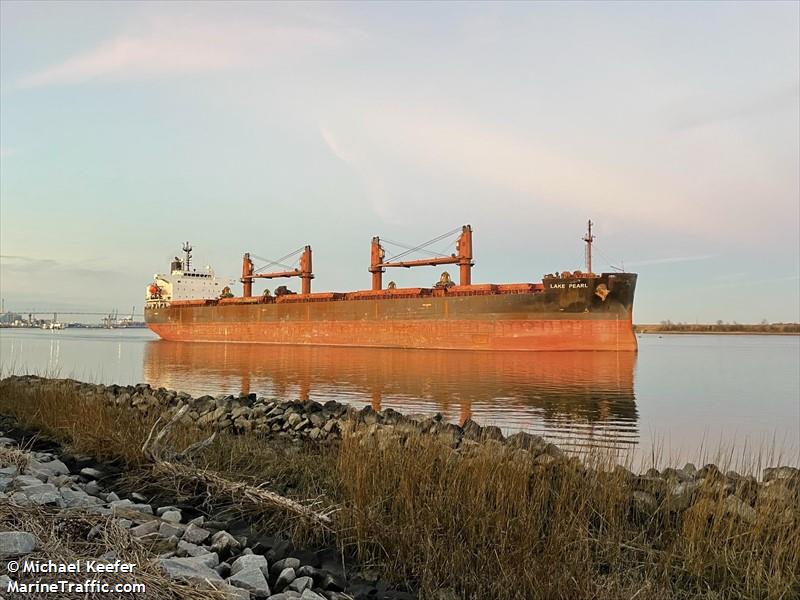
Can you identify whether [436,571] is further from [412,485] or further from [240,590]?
[240,590]

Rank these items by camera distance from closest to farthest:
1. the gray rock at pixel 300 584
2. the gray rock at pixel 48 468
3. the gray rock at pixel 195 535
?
the gray rock at pixel 300 584 → the gray rock at pixel 195 535 → the gray rock at pixel 48 468

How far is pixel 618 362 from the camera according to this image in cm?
2314

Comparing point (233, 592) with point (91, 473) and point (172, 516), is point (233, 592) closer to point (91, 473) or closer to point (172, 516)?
point (172, 516)

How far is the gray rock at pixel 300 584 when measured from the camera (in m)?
2.51

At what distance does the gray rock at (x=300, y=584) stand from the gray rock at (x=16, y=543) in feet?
4.03

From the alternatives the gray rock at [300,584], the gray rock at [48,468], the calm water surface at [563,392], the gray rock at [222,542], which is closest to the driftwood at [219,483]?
the gray rock at [222,542]

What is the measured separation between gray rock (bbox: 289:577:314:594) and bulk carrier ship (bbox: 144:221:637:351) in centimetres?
2637

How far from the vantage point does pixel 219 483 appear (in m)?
4.08

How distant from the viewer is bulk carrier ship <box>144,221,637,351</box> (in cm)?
2775

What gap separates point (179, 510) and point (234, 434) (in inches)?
129

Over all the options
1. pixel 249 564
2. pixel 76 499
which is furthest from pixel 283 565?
pixel 76 499

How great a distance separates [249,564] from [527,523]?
158 cm

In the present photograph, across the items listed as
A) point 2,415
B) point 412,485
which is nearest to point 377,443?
point 412,485

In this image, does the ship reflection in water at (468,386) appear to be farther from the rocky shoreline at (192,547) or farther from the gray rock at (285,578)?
the gray rock at (285,578)
